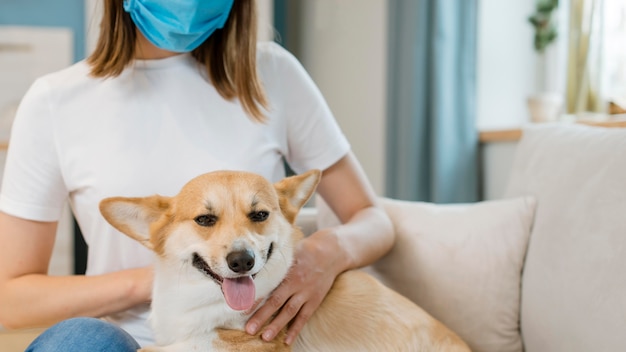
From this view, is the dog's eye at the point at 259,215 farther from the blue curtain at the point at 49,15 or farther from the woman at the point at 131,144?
the blue curtain at the point at 49,15

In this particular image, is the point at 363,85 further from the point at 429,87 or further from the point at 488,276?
the point at 488,276

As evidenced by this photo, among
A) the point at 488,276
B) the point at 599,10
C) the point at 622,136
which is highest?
the point at 599,10

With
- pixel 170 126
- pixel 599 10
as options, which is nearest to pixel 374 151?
pixel 599 10

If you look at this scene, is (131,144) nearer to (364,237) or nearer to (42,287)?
(42,287)

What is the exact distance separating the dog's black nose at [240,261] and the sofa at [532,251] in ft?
2.78

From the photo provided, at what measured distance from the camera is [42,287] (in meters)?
1.36

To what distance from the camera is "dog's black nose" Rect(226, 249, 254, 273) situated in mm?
1025

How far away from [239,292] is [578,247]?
2.91 feet

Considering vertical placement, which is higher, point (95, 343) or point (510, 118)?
point (510, 118)

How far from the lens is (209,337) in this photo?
3.72ft

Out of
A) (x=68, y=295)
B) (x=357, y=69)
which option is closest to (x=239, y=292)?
(x=68, y=295)

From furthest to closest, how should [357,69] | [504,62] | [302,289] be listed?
[357,69] → [504,62] → [302,289]

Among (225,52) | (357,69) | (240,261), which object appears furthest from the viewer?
(357,69)

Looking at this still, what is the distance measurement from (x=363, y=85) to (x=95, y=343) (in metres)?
2.77
